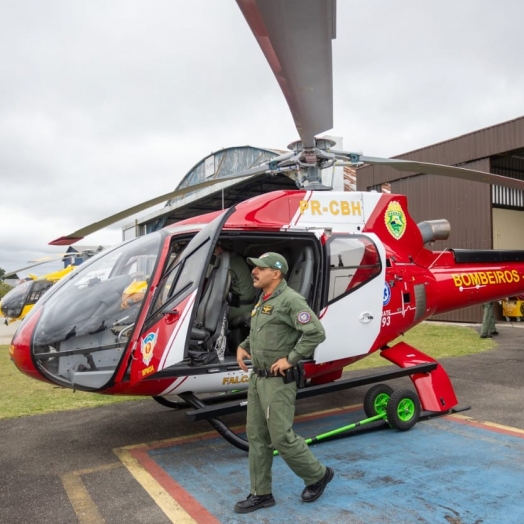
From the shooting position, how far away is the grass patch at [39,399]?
6446 mm

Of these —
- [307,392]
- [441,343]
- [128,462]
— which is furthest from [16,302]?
[307,392]

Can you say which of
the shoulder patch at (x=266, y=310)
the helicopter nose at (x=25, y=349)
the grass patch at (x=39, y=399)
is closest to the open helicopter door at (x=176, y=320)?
the shoulder patch at (x=266, y=310)

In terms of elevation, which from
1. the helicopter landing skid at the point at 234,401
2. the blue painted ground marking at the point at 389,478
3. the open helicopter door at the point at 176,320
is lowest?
the blue painted ground marking at the point at 389,478

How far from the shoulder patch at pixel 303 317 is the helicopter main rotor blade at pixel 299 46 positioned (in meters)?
1.44

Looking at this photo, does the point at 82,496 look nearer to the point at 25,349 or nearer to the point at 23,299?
the point at 25,349

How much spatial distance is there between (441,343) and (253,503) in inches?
372

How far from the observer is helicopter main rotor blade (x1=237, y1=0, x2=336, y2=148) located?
2.21 metres

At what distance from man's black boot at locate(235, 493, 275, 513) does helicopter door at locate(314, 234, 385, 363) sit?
1.61m

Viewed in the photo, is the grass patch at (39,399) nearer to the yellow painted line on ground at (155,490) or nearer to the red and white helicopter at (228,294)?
the red and white helicopter at (228,294)

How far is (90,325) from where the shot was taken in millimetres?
→ 4328

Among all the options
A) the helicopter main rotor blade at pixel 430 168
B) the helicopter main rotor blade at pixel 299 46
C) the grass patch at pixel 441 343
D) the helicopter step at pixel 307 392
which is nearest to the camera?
the helicopter main rotor blade at pixel 299 46

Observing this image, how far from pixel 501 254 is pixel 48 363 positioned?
564 centimetres

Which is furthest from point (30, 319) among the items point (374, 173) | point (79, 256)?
point (374, 173)

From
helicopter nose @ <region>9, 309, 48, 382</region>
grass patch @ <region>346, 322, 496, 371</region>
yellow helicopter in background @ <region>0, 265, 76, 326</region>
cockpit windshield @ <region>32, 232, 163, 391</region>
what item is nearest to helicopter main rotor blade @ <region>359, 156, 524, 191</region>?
cockpit windshield @ <region>32, 232, 163, 391</region>
